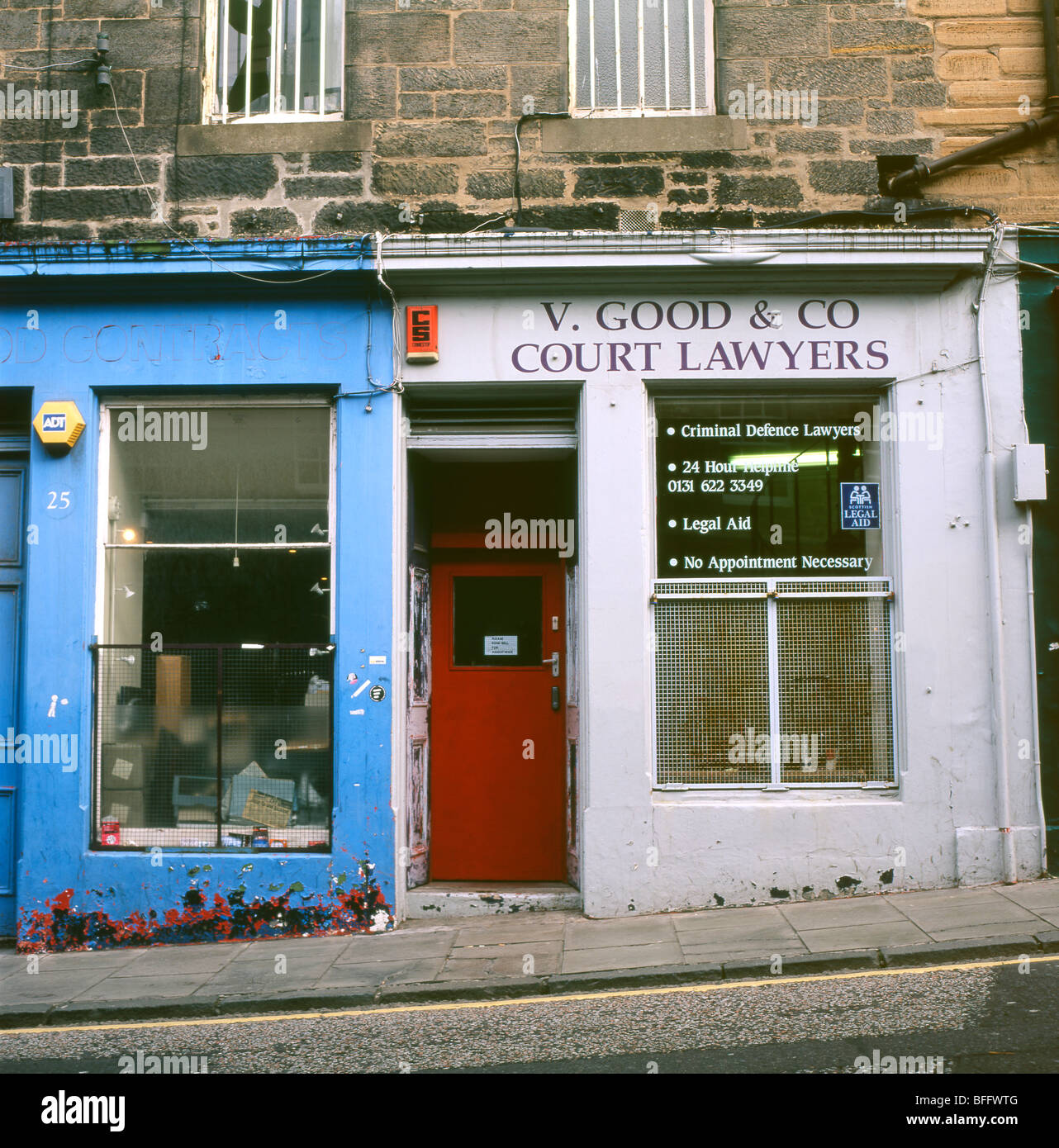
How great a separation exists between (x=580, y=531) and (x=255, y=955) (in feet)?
11.8

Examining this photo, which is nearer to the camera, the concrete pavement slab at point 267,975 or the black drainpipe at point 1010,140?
the concrete pavement slab at point 267,975

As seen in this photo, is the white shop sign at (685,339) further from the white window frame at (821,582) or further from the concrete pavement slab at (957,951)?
the concrete pavement slab at (957,951)

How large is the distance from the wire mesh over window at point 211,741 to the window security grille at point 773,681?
2501 mm

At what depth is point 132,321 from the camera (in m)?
7.98

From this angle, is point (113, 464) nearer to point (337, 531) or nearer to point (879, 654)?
point (337, 531)

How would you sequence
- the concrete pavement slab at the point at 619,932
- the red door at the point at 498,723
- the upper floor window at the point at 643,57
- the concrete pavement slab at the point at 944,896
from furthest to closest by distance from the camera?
the red door at the point at 498,723 → the upper floor window at the point at 643,57 → the concrete pavement slab at the point at 944,896 → the concrete pavement slab at the point at 619,932

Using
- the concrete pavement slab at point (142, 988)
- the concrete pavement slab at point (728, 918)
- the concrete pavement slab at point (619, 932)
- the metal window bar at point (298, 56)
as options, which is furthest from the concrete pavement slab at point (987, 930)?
the metal window bar at point (298, 56)

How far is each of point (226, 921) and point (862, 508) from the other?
535cm

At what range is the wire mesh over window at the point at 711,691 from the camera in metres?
7.81

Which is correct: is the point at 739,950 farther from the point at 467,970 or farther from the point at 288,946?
the point at 288,946

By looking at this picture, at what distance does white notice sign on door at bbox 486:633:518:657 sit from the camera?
8.70 meters

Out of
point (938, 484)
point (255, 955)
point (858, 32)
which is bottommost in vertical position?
point (255, 955)

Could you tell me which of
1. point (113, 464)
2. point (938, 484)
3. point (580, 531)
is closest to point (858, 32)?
point (938, 484)
